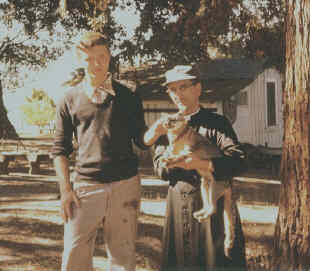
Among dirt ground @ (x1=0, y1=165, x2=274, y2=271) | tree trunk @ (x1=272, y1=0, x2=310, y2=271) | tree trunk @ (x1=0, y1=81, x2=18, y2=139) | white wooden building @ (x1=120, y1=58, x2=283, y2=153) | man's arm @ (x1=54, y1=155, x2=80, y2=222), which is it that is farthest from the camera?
tree trunk @ (x1=0, y1=81, x2=18, y2=139)

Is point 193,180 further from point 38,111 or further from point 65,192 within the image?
point 38,111

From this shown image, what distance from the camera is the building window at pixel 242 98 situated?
19.4m

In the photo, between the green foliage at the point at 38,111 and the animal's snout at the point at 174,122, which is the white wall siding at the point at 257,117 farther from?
the green foliage at the point at 38,111

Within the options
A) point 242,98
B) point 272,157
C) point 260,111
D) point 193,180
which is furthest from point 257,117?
point 193,180

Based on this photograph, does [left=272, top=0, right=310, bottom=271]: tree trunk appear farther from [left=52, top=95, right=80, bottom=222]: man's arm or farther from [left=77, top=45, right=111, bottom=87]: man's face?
[left=52, top=95, right=80, bottom=222]: man's arm

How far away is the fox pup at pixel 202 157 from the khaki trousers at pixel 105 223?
0.52m

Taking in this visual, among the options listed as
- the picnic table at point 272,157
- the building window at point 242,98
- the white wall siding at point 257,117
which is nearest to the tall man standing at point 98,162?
the picnic table at point 272,157

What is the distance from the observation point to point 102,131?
10.2 feet

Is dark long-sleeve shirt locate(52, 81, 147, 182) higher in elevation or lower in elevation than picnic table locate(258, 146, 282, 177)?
higher

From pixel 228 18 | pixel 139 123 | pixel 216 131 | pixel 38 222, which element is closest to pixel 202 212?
pixel 216 131

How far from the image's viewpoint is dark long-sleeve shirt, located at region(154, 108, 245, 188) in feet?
9.60

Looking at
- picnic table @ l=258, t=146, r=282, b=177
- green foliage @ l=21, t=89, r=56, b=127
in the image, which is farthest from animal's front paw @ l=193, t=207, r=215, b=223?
green foliage @ l=21, t=89, r=56, b=127

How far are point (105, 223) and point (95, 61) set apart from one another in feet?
3.97

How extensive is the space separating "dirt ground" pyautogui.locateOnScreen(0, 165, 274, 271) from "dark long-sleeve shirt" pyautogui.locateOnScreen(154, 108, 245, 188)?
9.11ft
